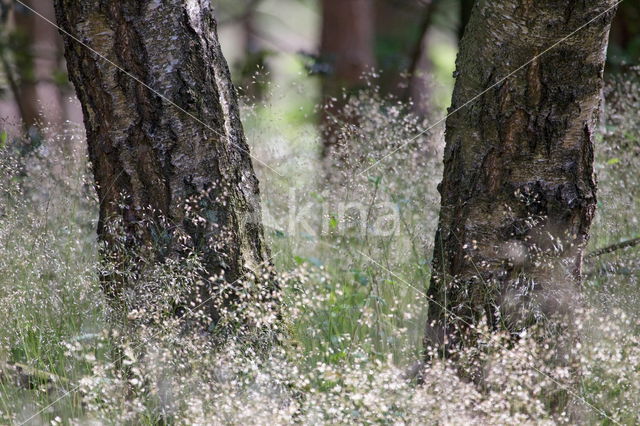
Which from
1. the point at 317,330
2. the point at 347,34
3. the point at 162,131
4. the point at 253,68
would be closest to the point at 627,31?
the point at 347,34

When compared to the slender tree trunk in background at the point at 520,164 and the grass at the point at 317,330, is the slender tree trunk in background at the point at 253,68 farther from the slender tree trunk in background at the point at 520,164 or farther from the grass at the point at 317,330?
the slender tree trunk in background at the point at 520,164

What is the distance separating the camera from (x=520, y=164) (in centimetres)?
258

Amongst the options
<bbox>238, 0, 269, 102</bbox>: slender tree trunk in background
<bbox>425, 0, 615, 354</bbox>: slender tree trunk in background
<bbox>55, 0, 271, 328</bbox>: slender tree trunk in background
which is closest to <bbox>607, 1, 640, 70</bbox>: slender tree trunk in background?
<bbox>238, 0, 269, 102</bbox>: slender tree trunk in background

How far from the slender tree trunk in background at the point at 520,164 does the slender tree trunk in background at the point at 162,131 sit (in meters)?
0.81

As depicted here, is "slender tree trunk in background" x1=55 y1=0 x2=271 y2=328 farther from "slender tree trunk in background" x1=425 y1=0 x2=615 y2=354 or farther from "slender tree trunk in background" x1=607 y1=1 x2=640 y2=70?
"slender tree trunk in background" x1=607 y1=1 x2=640 y2=70

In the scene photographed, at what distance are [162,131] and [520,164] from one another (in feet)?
4.33

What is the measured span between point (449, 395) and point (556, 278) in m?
0.72

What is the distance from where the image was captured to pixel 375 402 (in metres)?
2.23

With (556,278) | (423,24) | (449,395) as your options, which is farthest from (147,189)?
(423,24)

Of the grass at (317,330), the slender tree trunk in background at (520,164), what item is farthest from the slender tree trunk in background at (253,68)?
the slender tree trunk in background at (520,164)

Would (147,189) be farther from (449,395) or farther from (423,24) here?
(423,24)

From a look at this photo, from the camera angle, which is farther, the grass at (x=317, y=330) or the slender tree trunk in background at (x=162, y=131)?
the slender tree trunk in background at (x=162, y=131)

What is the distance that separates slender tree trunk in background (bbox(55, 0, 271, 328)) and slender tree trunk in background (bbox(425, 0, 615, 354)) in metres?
0.81

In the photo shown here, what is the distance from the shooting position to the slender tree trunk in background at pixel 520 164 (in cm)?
249
